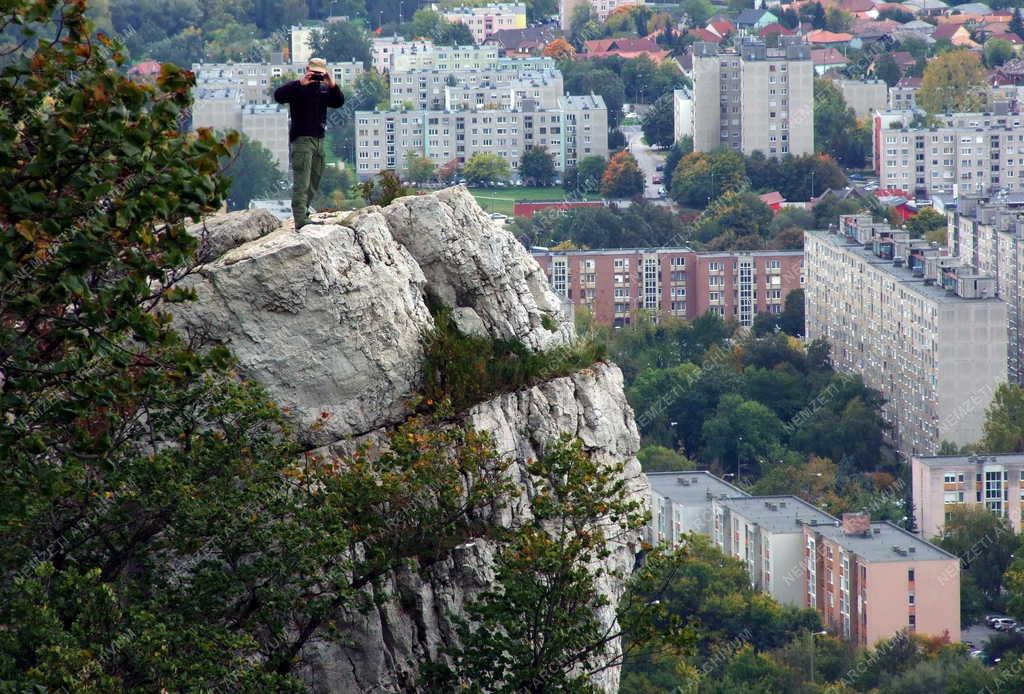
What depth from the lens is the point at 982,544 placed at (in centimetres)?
5350

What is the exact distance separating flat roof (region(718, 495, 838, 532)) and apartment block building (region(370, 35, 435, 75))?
80.7 m

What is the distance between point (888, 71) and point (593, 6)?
30.8 m

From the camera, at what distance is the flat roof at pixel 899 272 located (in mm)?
69625

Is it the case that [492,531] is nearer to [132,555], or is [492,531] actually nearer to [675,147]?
[132,555]

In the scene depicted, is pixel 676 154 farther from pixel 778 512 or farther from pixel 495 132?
pixel 778 512

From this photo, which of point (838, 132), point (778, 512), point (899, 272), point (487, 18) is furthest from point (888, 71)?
point (778, 512)

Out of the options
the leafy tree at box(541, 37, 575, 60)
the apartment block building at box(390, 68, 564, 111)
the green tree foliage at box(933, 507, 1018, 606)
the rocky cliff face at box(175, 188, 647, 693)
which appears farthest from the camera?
the leafy tree at box(541, 37, 575, 60)

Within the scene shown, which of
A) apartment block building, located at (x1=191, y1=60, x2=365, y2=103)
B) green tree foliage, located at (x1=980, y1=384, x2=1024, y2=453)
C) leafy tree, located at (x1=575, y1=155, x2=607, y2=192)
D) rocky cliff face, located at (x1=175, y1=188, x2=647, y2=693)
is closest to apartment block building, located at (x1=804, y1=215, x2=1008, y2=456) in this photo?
green tree foliage, located at (x1=980, y1=384, x2=1024, y2=453)

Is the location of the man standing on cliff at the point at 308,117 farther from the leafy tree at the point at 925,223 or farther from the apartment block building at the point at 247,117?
the apartment block building at the point at 247,117

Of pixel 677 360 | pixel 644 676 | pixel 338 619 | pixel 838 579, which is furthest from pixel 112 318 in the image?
pixel 677 360

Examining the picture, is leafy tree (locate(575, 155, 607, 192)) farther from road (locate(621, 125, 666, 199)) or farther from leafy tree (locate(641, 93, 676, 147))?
leafy tree (locate(641, 93, 676, 147))

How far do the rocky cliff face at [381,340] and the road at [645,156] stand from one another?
9067cm

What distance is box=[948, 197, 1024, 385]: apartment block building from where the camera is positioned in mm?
Answer: 76125

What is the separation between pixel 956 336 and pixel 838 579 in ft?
73.1
